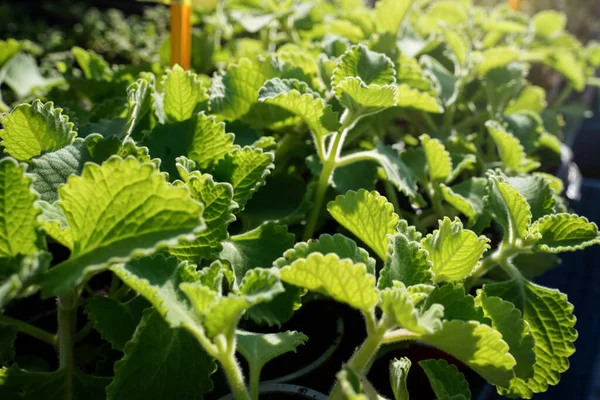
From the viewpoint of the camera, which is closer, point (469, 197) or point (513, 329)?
point (513, 329)

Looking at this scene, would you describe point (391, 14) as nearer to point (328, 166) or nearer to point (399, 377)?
point (328, 166)

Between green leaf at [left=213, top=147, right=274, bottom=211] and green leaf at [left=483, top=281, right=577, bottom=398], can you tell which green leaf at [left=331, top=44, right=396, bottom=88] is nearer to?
green leaf at [left=213, top=147, right=274, bottom=211]

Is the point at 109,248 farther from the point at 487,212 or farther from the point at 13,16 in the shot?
the point at 13,16

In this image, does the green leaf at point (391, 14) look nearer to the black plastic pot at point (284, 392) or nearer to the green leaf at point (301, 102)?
the green leaf at point (301, 102)

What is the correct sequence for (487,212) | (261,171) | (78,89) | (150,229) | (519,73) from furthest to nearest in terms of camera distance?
(519,73) < (78,89) < (487,212) < (261,171) < (150,229)

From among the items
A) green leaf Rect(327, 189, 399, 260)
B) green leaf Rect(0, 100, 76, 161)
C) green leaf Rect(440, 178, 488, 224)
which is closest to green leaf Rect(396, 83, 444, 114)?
green leaf Rect(440, 178, 488, 224)

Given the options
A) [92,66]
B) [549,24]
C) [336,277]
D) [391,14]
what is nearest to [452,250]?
[336,277]

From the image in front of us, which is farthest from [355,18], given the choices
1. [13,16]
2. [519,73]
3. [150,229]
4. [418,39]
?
[13,16]
